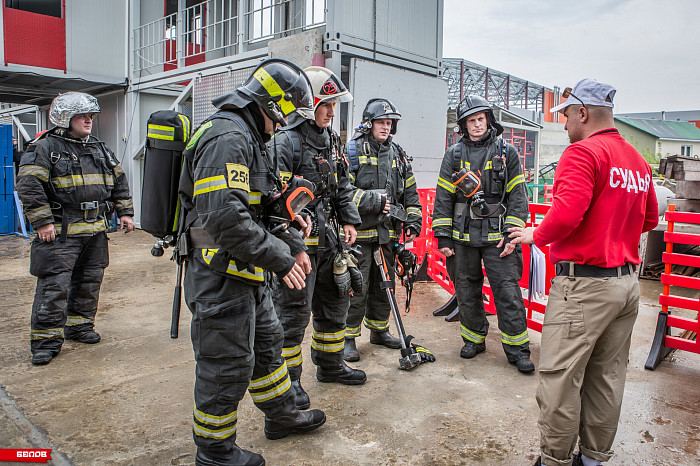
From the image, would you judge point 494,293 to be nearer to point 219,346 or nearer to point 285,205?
point 285,205

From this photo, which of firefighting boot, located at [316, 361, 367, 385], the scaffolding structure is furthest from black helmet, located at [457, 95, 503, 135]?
the scaffolding structure

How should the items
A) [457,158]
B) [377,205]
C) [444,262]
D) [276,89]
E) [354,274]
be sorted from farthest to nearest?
[444,262], [457,158], [377,205], [354,274], [276,89]

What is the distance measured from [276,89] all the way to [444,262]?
14.4ft

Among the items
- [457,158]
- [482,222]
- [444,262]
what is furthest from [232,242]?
[444,262]

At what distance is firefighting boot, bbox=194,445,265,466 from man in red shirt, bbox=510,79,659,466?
1.48 m

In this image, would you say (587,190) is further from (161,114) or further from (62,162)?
(62,162)

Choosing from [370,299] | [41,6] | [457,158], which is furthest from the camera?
[41,6]

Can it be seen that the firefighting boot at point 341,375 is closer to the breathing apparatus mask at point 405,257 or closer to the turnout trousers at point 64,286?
the breathing apparatus mask at point 405,257

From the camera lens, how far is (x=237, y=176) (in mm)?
2355

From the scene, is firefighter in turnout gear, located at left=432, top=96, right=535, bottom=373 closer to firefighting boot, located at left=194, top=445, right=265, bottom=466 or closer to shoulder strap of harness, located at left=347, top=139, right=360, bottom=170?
shoulder strap of harness, located at left=347, top=139, right=360, bottom=170

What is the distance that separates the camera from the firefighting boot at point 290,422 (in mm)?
2909

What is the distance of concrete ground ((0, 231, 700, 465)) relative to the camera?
2891mm

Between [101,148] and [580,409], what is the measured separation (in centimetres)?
449

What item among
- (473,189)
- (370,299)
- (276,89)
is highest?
(276,89)
